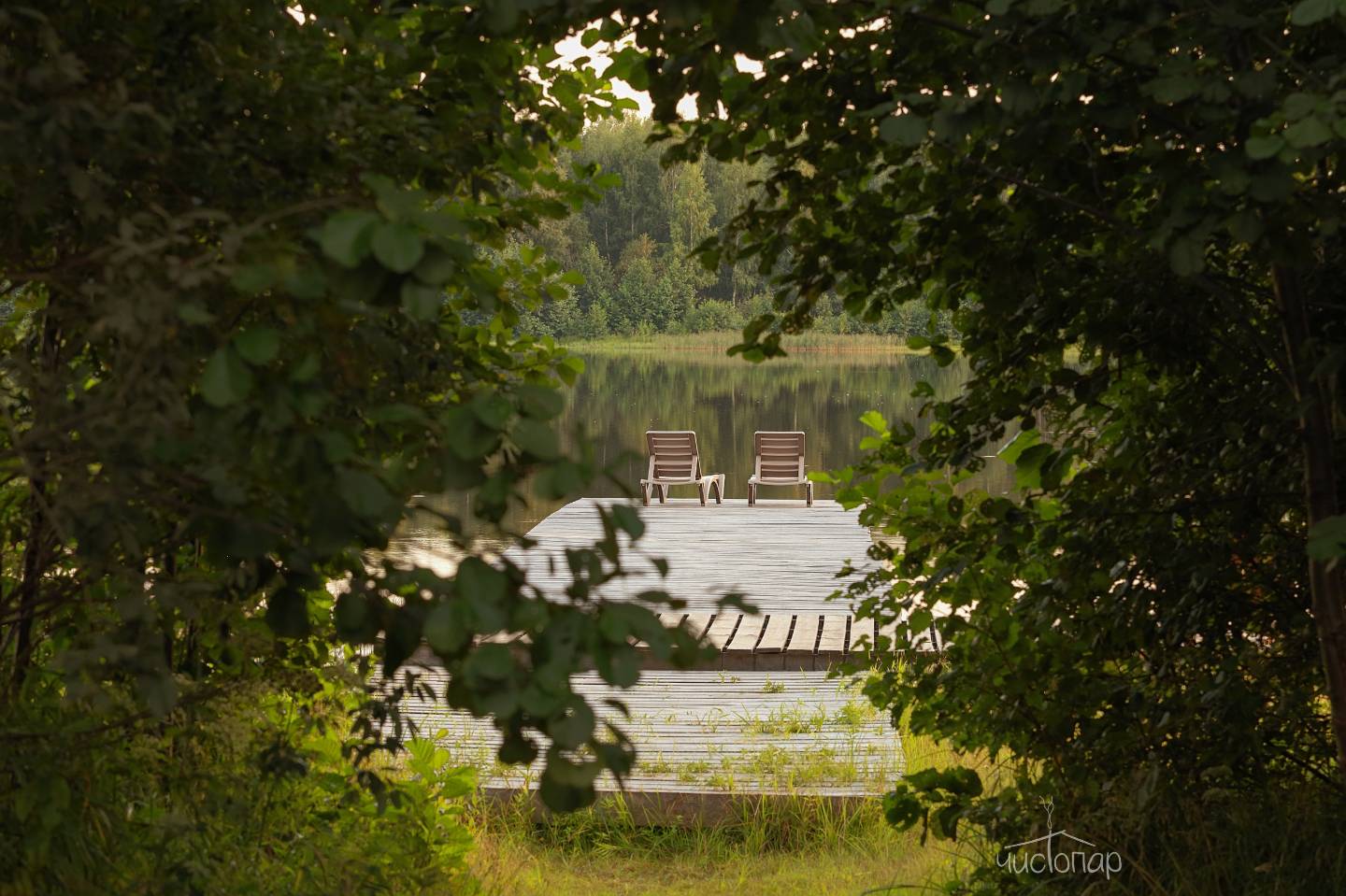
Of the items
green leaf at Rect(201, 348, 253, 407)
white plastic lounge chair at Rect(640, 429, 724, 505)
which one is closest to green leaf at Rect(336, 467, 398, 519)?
green leaf at Rect(201, 348, 253, 407)

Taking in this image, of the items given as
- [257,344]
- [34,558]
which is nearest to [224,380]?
[257,344]

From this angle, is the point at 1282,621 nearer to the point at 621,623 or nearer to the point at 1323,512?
the point at 1323,512

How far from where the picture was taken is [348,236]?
996 mm

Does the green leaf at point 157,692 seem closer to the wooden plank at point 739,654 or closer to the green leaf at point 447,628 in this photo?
the green leaf at point 447,628

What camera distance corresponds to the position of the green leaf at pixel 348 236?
0.98 meters

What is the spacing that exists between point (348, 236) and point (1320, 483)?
76.4 inches

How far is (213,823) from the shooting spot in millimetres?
2459

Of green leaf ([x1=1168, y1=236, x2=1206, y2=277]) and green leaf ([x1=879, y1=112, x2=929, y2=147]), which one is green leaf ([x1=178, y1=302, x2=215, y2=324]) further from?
green leaf ([x1=1168, y1=236, x2=1206, y2=277])

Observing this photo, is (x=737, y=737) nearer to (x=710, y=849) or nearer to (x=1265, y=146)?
(x=710, y=849)

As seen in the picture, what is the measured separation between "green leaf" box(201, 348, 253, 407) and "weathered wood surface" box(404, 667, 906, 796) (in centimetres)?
341

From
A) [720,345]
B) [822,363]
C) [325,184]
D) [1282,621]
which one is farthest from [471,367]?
[720,345]

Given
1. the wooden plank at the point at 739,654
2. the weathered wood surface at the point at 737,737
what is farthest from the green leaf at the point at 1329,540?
the wooden plank at the point at 739,654

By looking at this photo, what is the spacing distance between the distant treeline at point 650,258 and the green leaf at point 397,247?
52.6 meters

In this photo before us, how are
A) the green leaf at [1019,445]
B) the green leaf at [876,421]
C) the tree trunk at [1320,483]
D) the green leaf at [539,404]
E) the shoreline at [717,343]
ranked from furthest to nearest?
the shoreline at [717,343] < the green leaf at [876,421] < the green leaf at [1019,445] < the tree trunk at [1320,483] < the green leaf at [539,404]
